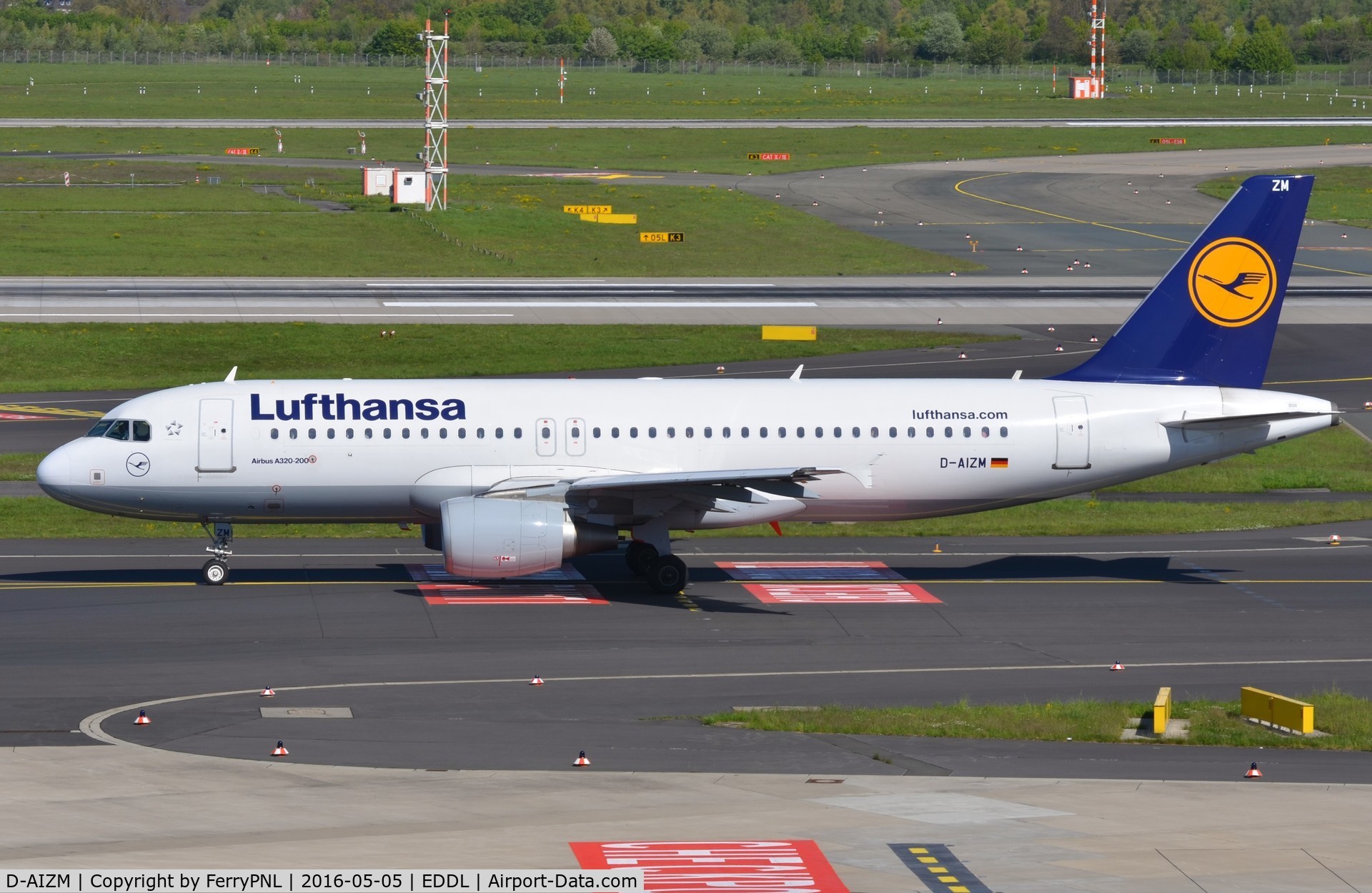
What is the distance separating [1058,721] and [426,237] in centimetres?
7435

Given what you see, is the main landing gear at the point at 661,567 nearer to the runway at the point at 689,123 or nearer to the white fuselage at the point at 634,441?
the white fuselage at the point at 634,441

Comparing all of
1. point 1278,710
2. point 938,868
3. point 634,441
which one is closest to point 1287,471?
point 634,441

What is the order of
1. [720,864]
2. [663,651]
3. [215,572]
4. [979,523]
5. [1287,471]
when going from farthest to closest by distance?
[1287,471] < [979,523] < [215,572] < [663,651] < [720,864]

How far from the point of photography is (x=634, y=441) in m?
38.2

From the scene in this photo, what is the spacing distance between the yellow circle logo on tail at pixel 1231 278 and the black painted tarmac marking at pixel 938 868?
880 inches

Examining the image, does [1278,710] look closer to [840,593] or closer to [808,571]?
[840,593]

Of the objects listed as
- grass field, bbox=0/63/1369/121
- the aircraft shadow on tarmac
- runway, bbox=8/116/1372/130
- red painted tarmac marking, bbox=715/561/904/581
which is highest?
grass field, bbox=0/63/1369/121

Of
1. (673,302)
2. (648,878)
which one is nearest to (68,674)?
(648,878)

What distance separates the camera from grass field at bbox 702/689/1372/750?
27391 millimetres

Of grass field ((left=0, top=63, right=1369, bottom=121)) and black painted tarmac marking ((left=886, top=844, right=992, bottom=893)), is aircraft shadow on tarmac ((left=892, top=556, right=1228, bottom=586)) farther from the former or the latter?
grass field ((left=0, top=63, right=1369, bottom=121))

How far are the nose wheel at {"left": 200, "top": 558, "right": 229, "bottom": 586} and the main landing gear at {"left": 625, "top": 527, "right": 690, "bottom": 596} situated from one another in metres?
9.11

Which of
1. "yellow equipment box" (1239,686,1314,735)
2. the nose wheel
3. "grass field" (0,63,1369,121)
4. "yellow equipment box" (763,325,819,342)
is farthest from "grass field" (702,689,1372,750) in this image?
"grass field" (0,63,1369,121)

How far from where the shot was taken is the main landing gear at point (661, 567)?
37781 millimetres

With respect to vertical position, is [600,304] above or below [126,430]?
below
